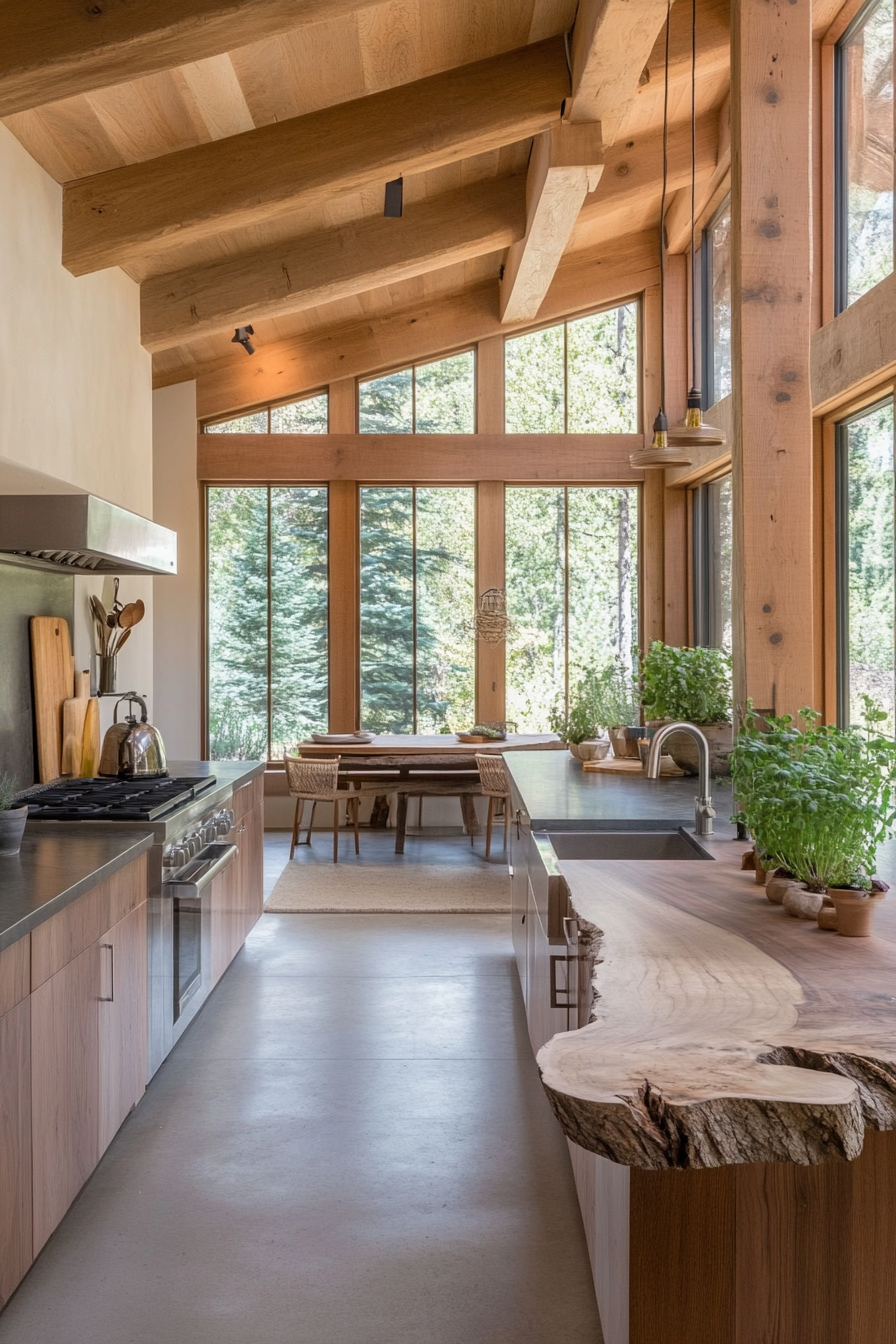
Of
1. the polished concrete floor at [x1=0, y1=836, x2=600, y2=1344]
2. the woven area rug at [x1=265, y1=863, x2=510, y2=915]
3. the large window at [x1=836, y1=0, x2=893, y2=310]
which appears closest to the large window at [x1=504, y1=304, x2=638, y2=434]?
the large window at [x1=836, y1=0, x2=893, y2=310]

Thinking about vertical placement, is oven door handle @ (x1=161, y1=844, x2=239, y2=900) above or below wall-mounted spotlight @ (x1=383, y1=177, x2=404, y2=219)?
below

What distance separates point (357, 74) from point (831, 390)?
2.62m

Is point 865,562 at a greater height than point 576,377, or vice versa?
point 576,377

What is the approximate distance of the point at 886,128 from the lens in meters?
5.15

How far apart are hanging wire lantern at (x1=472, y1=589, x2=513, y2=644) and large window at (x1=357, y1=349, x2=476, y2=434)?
136 cm

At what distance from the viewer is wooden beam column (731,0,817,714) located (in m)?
3.54

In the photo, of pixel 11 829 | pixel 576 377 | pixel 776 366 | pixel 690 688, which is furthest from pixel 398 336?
pixel 11 829

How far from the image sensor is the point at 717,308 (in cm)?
825

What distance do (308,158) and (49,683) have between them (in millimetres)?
2526

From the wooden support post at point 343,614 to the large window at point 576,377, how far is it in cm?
151

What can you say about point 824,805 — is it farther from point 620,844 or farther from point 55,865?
point 55,865

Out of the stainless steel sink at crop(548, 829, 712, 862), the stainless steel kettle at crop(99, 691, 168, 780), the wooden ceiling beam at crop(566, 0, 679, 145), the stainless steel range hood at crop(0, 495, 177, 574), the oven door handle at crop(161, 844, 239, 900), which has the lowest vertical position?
the oven door handle at crop(161, 844, 239, 900)

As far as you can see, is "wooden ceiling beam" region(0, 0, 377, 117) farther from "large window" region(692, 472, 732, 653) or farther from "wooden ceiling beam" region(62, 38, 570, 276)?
"large window" region(692, 472, 732, 653)

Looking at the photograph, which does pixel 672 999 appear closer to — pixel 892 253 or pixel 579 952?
pixel 579 952
